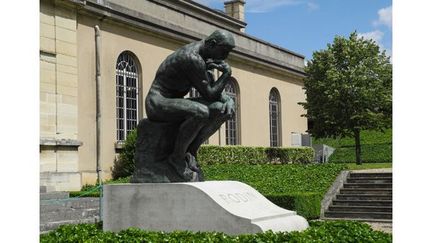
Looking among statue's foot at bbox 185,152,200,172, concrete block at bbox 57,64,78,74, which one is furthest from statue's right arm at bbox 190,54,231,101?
concrete block at bbox 57,64,78,74

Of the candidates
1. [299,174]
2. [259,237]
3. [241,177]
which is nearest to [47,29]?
[241,177]

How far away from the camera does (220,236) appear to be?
6898 millimetres

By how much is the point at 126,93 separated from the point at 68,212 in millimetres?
10842

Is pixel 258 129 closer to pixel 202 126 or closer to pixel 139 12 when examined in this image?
pixel 139 12

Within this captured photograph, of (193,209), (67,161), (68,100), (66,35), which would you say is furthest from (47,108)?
(193,209)

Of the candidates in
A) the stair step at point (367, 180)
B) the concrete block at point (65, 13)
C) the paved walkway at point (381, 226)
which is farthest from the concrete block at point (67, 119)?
the paved walkway at point (381, 226)

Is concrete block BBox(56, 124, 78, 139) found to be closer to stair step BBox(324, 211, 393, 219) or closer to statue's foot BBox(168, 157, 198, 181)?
stair step BBox(324, 211, 393, 219)

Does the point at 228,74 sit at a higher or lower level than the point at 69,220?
higher

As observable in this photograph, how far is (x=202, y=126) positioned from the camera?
8.27 m

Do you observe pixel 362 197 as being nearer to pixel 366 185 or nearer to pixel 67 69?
pixel 366 185

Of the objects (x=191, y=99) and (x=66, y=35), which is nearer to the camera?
(x=191, y=99)

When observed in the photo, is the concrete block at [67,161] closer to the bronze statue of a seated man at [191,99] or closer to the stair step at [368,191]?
the stair step at [368,191]

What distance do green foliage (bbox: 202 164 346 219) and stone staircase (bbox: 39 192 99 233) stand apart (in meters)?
4.46

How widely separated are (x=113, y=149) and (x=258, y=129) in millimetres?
12049
